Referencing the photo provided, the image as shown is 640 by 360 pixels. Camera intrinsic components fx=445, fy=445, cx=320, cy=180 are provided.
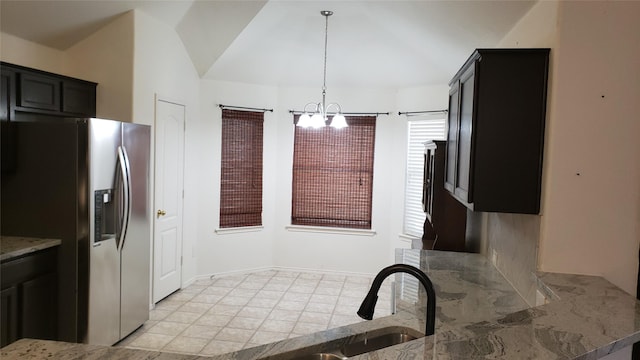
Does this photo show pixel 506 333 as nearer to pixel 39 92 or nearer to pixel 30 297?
pixel 30 297

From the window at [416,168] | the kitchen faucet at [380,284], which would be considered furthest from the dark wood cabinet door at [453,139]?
the window at [416,168]

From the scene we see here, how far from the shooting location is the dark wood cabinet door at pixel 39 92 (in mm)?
3348

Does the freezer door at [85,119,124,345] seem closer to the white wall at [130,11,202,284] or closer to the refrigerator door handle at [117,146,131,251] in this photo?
the refrigerator door handle at [117,146,131,251]

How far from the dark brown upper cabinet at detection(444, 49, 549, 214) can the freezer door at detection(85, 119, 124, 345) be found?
2518mm

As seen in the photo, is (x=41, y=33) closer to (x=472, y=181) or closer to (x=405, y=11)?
(x=405, y=11)

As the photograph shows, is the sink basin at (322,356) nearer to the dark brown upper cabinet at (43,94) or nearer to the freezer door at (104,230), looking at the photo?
the freezer door at (104,230)

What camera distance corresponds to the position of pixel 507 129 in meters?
2.13

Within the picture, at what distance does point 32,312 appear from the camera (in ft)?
9.79

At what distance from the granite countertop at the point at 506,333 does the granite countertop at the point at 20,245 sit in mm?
1710

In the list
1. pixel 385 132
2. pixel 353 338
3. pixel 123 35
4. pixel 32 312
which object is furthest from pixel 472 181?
pixel 385 132

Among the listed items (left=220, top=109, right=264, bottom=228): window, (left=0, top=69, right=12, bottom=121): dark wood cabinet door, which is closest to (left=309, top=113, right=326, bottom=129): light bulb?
(left=220, top=109, right=264, bottom=228): window

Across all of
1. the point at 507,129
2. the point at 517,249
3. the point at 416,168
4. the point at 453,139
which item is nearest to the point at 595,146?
the point at 507,129

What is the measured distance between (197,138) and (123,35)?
1.57 metres

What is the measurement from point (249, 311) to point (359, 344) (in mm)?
3097
